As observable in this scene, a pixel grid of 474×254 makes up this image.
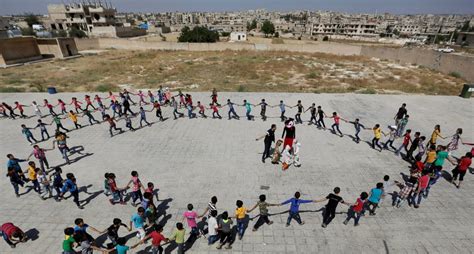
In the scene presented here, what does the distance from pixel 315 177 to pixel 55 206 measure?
28.6 ft

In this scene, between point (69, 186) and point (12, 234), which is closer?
point (12, 234)

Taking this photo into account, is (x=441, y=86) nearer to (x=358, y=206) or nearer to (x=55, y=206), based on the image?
(x=358, y=206)

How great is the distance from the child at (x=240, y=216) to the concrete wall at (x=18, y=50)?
132ft

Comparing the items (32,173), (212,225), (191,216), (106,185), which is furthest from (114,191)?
(212,225)

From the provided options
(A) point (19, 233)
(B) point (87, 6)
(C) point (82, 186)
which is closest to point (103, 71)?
(C) point (82, 186)

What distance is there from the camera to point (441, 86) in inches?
940

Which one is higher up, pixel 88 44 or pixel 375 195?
pixel 375 195

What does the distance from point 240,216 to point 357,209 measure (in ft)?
10.5

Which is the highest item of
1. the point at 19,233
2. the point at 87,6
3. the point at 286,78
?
the point at 87,6

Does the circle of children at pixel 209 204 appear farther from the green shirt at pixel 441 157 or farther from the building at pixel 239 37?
the building at pixel 239 37

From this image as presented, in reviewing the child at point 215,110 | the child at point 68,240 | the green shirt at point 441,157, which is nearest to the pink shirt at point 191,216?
the child at point 68,240

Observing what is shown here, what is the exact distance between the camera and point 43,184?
809 cm

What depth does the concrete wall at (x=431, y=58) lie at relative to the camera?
26.4 metres

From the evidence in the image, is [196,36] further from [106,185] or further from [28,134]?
[106,185]
